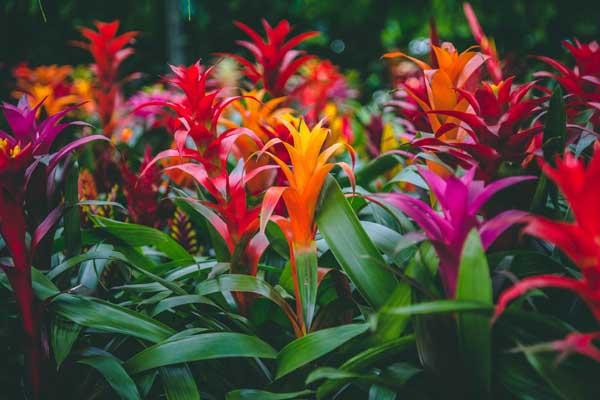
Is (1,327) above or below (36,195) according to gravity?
below

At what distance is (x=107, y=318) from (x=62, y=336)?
0.10 meters

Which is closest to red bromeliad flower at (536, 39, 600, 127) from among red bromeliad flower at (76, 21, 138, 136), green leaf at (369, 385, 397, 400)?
green leaf at (369, 385, 397, 400)

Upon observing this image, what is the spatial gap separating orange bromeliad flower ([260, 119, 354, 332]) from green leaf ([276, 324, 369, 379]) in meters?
0.06

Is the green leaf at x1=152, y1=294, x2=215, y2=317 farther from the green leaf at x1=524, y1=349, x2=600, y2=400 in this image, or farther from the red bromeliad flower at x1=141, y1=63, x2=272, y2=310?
the green leaf at x1=524, y1=349, x2=600, y2=400

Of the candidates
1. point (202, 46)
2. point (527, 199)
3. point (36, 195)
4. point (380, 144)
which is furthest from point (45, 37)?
point (527, 199)

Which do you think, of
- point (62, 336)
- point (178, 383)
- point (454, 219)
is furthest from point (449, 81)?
point (62, 336)

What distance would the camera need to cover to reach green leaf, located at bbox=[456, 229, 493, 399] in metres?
0.89

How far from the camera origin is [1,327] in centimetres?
131

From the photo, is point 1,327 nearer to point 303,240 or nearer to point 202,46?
point 303,240

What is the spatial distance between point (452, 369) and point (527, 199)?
1.30 feet

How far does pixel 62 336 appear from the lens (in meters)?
1.21

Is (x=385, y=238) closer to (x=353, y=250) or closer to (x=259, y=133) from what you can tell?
(x=353, y=250)

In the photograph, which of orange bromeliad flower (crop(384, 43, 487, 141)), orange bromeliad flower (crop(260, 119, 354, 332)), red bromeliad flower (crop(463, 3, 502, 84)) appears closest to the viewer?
orange bromeliad flower (crop(260, 119, 354, 332))

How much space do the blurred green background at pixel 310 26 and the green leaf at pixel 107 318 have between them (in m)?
3.92
